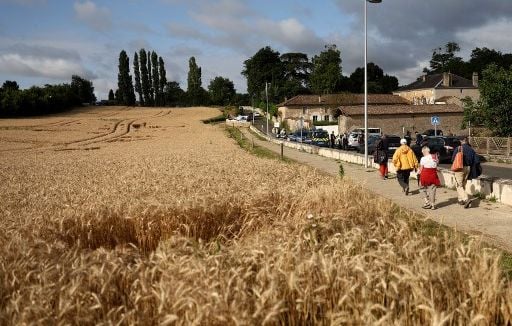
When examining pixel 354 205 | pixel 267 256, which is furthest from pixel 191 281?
pixel 354 205

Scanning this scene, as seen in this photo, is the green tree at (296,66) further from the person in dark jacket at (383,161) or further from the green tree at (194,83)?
the person in dark jacket at (383,161)

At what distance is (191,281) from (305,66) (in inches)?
4728

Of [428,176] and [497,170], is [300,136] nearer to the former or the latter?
[497,170]

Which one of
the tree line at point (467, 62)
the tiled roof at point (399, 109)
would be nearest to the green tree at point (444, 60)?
the tree line at point (467, 62)

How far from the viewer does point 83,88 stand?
121 m

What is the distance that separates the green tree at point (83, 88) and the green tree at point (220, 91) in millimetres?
33468

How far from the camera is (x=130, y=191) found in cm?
983

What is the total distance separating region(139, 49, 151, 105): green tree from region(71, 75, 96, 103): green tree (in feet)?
63.3

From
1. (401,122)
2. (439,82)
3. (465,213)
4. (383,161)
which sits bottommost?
(465,213)

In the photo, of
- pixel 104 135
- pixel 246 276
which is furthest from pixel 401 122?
pixel 246 276

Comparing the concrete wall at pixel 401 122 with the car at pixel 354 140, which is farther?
the concrete wall at pixel 401 122

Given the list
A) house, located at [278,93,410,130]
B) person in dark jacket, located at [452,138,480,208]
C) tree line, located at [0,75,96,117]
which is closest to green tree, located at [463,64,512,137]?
person in dark jacket, located at [452,138,480,208]

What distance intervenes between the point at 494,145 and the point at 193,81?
334ft

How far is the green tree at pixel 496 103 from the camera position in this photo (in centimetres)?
3319
